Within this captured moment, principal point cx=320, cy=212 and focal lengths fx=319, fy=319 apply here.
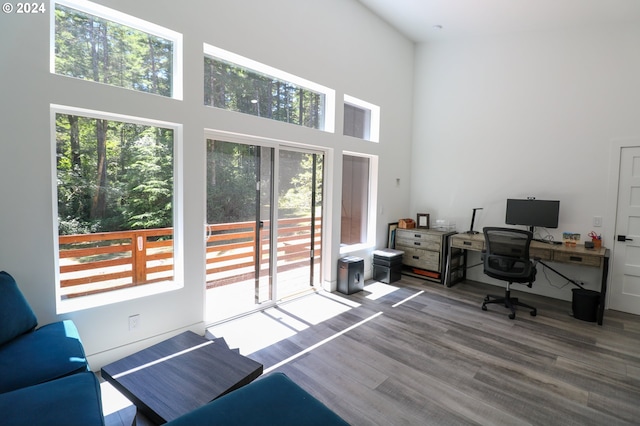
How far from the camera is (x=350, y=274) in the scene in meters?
4.41

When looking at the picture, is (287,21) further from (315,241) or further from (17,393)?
(17,393)

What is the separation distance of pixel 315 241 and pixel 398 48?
11.7ft

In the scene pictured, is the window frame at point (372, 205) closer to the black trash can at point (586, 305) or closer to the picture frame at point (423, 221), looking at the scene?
the picture frame at point (423, 221)

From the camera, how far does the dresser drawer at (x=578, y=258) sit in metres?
3.73

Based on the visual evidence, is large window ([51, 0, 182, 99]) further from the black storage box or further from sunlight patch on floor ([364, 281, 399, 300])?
the black storage box

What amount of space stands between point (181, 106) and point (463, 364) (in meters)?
3.34

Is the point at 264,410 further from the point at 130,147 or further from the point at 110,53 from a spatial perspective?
the point at 110,53

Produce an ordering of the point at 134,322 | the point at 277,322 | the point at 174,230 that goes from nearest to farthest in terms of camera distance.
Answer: the point at 134,322, the point at 174,230, the point at 277,322

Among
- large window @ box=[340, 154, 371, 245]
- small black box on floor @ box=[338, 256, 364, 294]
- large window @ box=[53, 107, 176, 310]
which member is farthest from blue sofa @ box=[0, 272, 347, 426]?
large window @ box=[340, 154, 371, 245]

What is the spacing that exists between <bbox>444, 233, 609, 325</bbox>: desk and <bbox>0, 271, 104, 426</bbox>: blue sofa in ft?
14.6

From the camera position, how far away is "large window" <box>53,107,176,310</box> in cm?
243

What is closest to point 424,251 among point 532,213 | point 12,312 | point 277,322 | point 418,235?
point 418,235

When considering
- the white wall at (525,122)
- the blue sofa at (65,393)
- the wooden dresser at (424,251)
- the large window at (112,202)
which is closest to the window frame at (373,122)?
the white wall at (525,122)

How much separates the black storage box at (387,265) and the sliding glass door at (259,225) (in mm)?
1131
